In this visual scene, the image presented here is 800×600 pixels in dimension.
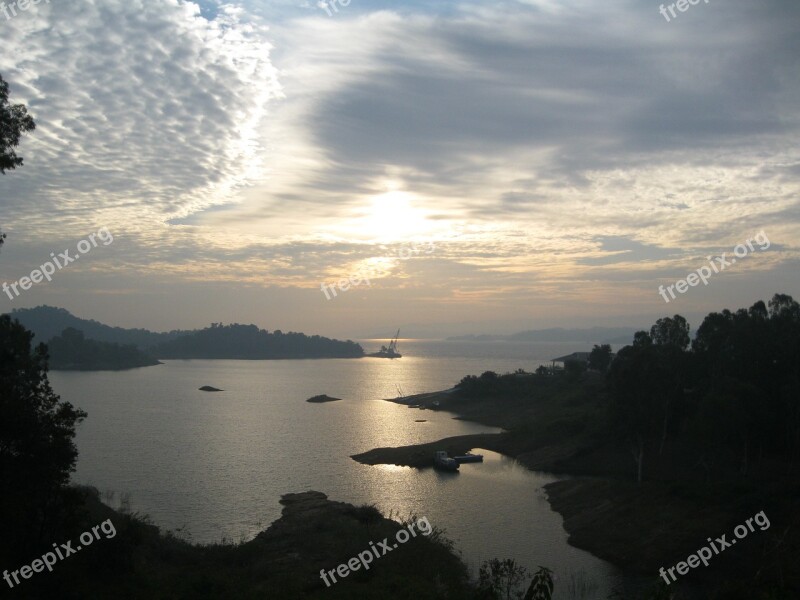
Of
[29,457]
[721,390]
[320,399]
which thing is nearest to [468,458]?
[721,390]

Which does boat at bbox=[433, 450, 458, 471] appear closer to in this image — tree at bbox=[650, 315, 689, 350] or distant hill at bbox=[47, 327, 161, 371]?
tree at bbox=[650, 315, 689, 350]

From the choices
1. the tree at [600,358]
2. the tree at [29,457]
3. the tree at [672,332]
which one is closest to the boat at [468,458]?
the tree at [672,332]

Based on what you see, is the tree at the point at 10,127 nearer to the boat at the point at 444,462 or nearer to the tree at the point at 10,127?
the tree at the point at 10,127

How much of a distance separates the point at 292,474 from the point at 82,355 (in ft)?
482

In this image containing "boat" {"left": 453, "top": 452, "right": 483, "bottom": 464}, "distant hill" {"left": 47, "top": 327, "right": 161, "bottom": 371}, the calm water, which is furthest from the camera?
"distant hill" {"left": 47, "top": 327, "right": 161, "bottom": 371}

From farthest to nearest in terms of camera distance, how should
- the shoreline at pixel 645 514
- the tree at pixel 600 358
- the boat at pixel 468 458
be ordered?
the tree at pixel 600 358 < the boat at pixel 468 458 < the shoreline at pixel 645 514

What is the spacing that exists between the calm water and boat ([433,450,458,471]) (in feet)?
3.64

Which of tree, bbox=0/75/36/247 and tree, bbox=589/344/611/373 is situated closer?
tree, bbox=0/75/36/247

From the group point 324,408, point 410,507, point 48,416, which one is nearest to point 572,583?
point 410,507

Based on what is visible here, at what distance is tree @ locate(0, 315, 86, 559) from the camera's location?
1535cm

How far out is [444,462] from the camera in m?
49.9

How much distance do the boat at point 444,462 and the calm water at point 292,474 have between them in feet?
3.64

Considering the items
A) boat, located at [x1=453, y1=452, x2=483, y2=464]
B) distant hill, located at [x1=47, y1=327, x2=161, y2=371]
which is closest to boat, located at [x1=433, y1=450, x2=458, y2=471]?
boat, located at [x1=453, y1=452, x2=483, y2=464]

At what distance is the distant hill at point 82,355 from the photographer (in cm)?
16712
